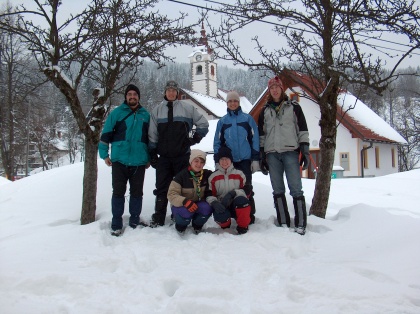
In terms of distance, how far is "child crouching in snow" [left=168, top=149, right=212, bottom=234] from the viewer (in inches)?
173

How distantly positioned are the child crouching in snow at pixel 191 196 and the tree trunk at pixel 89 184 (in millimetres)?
1318

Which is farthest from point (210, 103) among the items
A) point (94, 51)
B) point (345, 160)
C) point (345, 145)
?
point (94, 51)

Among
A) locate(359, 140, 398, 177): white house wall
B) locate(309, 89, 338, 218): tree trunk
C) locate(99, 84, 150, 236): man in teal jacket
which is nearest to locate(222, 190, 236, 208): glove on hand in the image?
locate(99, 84, 150, 236): man in teal jacket

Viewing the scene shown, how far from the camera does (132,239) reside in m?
4.28

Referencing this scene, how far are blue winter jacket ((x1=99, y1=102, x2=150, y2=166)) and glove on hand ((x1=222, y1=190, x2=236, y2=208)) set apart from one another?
1.25 metres

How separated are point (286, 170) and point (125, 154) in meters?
2.20

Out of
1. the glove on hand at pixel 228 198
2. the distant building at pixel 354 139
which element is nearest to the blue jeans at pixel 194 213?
the glove on hand at pixel 228 198

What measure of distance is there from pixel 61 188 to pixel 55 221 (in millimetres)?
2027

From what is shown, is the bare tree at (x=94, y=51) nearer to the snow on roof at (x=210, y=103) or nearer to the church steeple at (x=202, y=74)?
the snow on roof at (x=210, y=103)

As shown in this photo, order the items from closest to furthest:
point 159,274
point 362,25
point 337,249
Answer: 1. point 159,274
2. point 337,249
3. point 362,25

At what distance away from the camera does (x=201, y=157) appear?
4.68 meters

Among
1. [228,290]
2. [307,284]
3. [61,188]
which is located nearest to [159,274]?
[228,290]

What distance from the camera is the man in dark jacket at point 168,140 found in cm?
490

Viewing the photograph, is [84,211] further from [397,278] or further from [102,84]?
[397,278]
